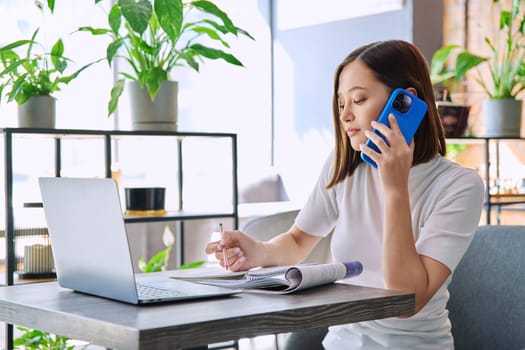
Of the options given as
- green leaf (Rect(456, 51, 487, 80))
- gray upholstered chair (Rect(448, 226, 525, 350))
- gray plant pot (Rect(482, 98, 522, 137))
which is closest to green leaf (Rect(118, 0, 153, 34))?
gray upholstered chair (Rect(448, 226, 525, 350))

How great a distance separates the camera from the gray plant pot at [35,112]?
283 cm

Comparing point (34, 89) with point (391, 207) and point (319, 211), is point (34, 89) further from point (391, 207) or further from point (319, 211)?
point (391, 207)

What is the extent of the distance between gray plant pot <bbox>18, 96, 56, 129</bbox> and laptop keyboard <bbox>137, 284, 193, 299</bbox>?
155 cm

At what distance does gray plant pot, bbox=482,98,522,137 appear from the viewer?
4.33m

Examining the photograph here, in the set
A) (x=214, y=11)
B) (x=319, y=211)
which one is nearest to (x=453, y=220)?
(x=319, y=211)

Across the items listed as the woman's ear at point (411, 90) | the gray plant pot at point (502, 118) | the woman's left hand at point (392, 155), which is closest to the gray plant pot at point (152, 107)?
the woman's ear at point (411, 90)

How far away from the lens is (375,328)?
5.74ft

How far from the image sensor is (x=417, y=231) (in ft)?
5.77

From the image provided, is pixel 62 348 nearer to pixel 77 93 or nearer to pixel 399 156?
pixel 399 156

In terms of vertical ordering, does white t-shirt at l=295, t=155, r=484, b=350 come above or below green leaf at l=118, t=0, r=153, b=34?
below

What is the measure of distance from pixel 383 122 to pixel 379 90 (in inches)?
5.7

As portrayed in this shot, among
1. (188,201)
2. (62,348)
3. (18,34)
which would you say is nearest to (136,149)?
(188,201)

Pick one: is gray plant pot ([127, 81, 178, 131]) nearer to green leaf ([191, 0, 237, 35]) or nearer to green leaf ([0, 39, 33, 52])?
green leaf ([191, 0, 237, 35])

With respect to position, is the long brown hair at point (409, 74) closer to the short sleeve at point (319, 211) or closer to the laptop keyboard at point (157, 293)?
the short sleeve at point (319, 211)
